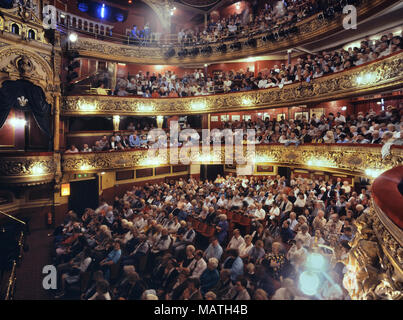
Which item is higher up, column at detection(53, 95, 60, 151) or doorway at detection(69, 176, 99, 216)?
column at detection(53, 95, 60, 151)

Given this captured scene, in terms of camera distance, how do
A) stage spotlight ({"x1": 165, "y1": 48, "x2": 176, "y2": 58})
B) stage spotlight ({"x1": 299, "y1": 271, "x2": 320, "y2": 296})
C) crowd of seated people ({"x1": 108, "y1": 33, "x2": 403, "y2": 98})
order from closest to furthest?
stage spotlight ({"x1": 299, "y1": 271, "x2": 320, "y2": 296}), crowd of seated people ({"x1": 108, "y1": 33, "x2": 403, "y2": 98}), stage spotlight ({"x1": 165, "y1": 48, "x2": 176, "y2": 58})

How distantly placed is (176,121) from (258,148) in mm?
6708

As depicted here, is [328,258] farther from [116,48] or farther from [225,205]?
[116,48]

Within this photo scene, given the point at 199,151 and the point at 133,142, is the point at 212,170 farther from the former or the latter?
the point at 133,142

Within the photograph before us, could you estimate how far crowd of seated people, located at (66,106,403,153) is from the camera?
789 cm

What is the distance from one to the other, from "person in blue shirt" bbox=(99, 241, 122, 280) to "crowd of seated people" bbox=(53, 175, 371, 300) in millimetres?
25

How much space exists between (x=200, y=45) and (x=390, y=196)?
617 inches

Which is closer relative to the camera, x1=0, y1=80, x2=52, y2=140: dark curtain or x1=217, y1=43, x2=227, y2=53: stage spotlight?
x1=0, y1=80, x2=52, y2=140: dark curtain

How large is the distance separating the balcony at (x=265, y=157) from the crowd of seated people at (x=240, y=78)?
10.8 ft

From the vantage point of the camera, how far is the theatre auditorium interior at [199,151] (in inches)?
201

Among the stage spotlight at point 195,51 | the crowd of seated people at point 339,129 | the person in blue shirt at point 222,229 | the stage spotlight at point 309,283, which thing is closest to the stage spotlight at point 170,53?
the stage spotlight at point 195,51

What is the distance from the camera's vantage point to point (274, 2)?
1553 centimetres

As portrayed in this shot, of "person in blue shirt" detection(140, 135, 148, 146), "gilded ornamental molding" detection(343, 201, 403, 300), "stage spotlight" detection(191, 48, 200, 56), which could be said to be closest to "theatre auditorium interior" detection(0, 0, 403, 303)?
"gilded ornamental molding" detection(343, 201, 403, 300)

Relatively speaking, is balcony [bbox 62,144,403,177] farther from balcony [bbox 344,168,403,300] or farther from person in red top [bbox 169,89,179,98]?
balcony [bbox 344,168,403,300]
